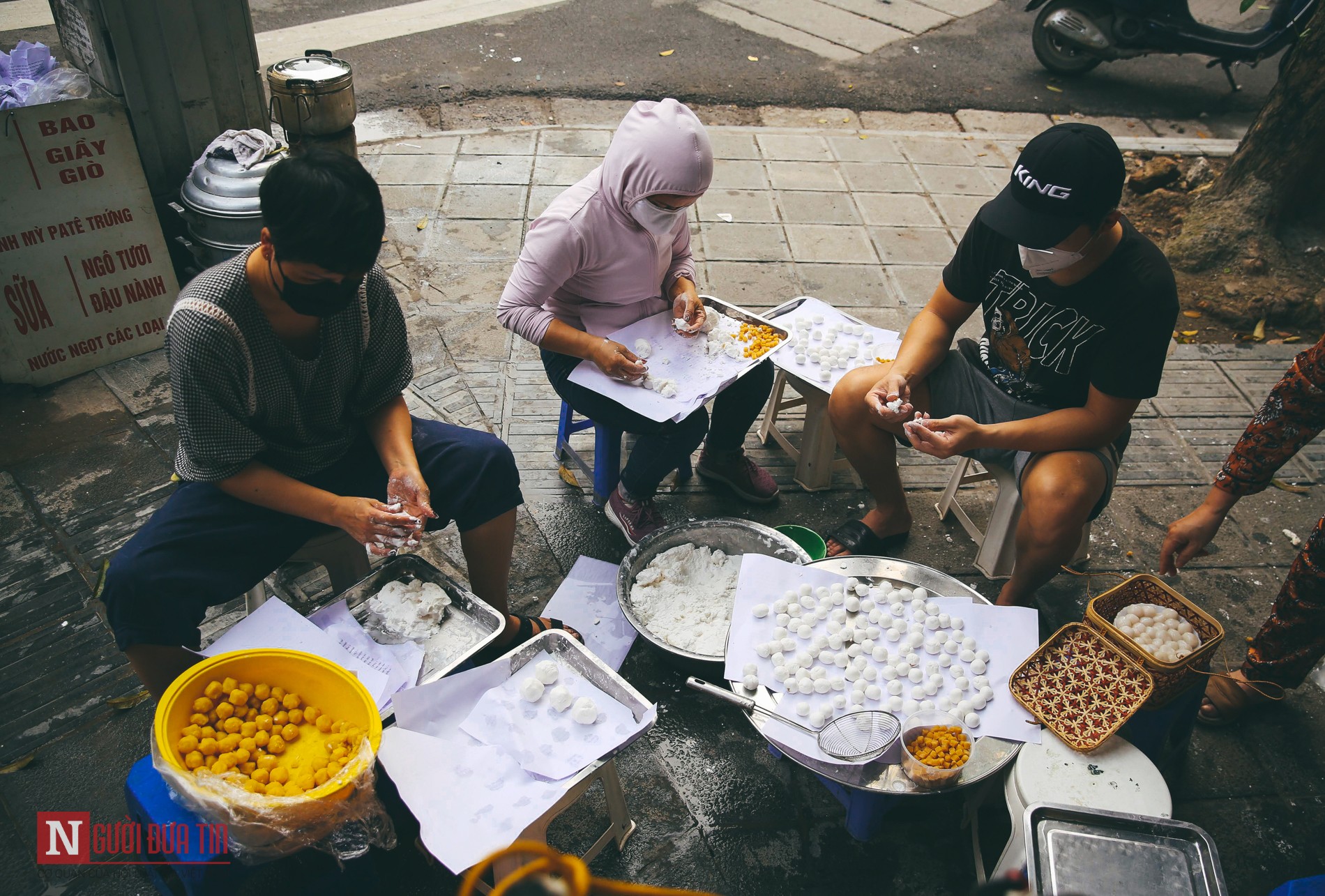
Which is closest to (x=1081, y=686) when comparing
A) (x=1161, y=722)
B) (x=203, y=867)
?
(x=1161, y=722)

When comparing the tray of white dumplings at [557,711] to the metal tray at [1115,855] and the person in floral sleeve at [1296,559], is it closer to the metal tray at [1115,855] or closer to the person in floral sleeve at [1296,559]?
the metal tray at [1115,855]

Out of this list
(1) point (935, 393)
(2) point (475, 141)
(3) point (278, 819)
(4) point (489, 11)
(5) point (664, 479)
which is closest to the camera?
(3) point (278, 819)

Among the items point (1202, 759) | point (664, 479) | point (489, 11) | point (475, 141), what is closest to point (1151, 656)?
point (1202, 759)

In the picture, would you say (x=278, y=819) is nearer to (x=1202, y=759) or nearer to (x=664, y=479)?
(x=664, y=479)

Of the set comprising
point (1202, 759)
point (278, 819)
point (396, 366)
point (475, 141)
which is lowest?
point (1202, 759)

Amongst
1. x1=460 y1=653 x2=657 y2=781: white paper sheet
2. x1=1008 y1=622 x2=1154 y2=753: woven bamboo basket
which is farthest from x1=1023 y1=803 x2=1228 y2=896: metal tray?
x1=460 y1=653 x2=657 y2=781: white paper sheet

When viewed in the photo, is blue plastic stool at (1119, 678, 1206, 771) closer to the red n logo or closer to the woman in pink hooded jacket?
the woman in pink hooded jacket

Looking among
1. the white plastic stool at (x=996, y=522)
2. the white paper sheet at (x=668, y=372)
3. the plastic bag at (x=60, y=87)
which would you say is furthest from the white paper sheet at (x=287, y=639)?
the plastic bag at (x=60, y=87)

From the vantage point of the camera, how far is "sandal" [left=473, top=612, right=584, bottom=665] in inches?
97.8

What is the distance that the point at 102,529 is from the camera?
10.7ft

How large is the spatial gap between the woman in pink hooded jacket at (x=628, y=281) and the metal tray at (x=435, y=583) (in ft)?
2.92

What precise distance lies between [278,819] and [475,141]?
509 cm

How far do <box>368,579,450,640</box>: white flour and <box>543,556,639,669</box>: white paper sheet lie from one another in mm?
653

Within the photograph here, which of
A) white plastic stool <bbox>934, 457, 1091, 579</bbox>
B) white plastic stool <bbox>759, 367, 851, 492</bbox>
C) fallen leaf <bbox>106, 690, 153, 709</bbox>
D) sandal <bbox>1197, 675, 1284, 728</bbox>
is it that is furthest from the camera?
white plastic stool <bbox>759, 367, 851, 492</bbox>
